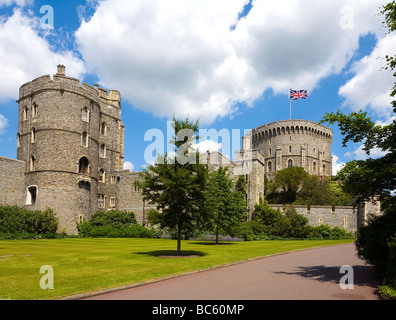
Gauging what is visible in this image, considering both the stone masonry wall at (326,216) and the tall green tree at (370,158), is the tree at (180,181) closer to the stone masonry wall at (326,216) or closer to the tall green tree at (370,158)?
the tall green tree at (370,158)

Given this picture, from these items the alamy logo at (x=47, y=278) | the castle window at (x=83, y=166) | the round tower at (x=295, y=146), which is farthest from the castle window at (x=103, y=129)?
the round tower at (x=295, y=146)

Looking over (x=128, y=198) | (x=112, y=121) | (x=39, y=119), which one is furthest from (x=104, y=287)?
(x=112, y=121)

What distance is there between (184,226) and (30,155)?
28580 millimetres

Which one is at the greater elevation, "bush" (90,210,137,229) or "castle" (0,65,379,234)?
"castle" (0,65,379,234)

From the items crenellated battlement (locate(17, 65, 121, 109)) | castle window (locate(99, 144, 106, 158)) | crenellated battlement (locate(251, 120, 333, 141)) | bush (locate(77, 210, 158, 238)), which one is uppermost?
crenellated battlement (locate(251, 120, 333, 141))

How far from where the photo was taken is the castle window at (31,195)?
42241mm

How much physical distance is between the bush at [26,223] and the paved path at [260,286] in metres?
27.5

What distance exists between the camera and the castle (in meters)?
41.3

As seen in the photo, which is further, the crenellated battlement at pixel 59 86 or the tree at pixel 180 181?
the crenellated battlement at pixel 59 86

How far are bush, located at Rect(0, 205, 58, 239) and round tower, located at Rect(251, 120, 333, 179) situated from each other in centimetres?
5263

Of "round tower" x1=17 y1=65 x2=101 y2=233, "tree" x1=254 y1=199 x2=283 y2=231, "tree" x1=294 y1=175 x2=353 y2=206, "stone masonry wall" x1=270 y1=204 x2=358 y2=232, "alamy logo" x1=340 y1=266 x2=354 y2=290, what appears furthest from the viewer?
"tree" x1=294 y1=175 x2=353 y2=206

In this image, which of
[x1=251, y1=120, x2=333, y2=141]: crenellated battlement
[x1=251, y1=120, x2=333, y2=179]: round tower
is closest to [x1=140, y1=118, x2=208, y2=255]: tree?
[x1=251, y1=120, x2=333, y2=179]: round tower

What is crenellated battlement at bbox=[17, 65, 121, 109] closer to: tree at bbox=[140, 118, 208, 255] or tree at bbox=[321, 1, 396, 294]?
tree at bbox=[140, 118, 208, 255]
